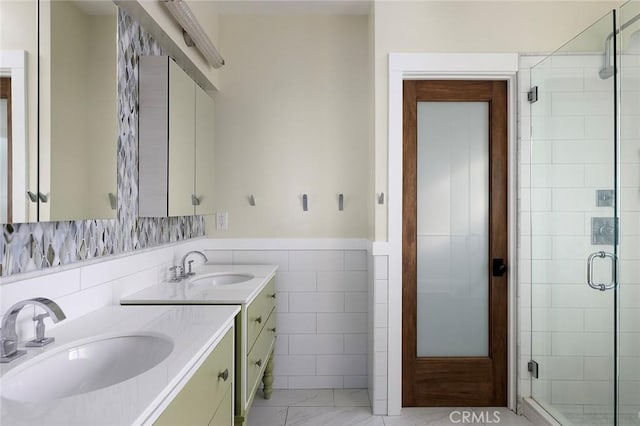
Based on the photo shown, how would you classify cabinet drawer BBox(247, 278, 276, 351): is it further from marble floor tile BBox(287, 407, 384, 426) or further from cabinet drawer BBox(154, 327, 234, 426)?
marble floor tile BBox(287, 407, 384, 426)

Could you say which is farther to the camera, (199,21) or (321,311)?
(321,311)

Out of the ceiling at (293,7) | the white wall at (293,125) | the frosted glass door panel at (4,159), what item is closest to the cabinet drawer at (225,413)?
the frosted glass door panel at (4,159)

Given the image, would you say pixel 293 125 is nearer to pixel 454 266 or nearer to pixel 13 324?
pixel 454 266

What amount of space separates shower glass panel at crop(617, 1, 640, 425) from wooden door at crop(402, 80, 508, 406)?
781mm

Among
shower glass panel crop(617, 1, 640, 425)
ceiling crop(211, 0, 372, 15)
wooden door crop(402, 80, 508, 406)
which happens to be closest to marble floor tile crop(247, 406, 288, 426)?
wooden door crop(402, 80, 508, 406)

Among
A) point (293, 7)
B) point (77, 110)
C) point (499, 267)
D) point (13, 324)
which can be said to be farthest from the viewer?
point (293, 7)

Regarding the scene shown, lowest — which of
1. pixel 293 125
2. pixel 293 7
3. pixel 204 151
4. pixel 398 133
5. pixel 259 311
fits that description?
pixel 259 311

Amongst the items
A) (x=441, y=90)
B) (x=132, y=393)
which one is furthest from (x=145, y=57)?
(x=441, y=90)

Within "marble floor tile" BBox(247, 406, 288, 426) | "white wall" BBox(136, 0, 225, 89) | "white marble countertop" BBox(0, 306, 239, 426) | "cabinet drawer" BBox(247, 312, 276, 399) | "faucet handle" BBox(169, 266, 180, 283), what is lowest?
"marble floor tile" BBox(247, 406, 288, 426)

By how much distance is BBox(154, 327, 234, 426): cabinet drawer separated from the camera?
3.22 ft

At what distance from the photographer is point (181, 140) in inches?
84.3

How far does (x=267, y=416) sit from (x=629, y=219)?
89.4 inches

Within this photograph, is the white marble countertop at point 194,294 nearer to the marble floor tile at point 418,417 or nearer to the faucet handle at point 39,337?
the faucet handle at point 39,337

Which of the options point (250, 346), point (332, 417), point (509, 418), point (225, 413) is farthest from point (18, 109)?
point (509, 418)
